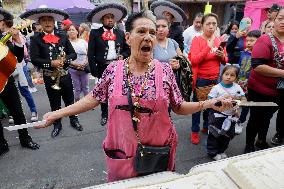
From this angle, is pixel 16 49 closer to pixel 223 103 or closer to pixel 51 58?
pixel 51 58

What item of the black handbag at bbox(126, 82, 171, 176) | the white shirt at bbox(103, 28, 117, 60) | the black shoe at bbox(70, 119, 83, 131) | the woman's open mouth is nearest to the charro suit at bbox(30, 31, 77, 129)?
the black shoe at bbox(70, 119, 83, 131)

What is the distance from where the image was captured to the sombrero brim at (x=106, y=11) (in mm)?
4328

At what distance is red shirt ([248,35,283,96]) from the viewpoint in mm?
3039

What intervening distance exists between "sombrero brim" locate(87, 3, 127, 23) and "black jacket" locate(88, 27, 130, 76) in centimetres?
20

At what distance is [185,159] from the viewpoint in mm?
3650

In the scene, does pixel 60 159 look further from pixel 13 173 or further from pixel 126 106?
pixel 126 106

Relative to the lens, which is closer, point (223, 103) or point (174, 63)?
point (223, 103)

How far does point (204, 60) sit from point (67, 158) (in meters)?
2.24

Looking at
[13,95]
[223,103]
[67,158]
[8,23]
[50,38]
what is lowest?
[67,158]

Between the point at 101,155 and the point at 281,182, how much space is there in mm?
2795

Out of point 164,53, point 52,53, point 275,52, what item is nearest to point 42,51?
point 52,53

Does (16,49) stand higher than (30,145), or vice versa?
(16,49)

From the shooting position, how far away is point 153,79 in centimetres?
180

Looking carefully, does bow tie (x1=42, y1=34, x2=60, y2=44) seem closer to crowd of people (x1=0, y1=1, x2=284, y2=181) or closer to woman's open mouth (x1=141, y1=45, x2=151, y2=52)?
crowd of people (x1=0, y1=1, x2=284, y2=181)
